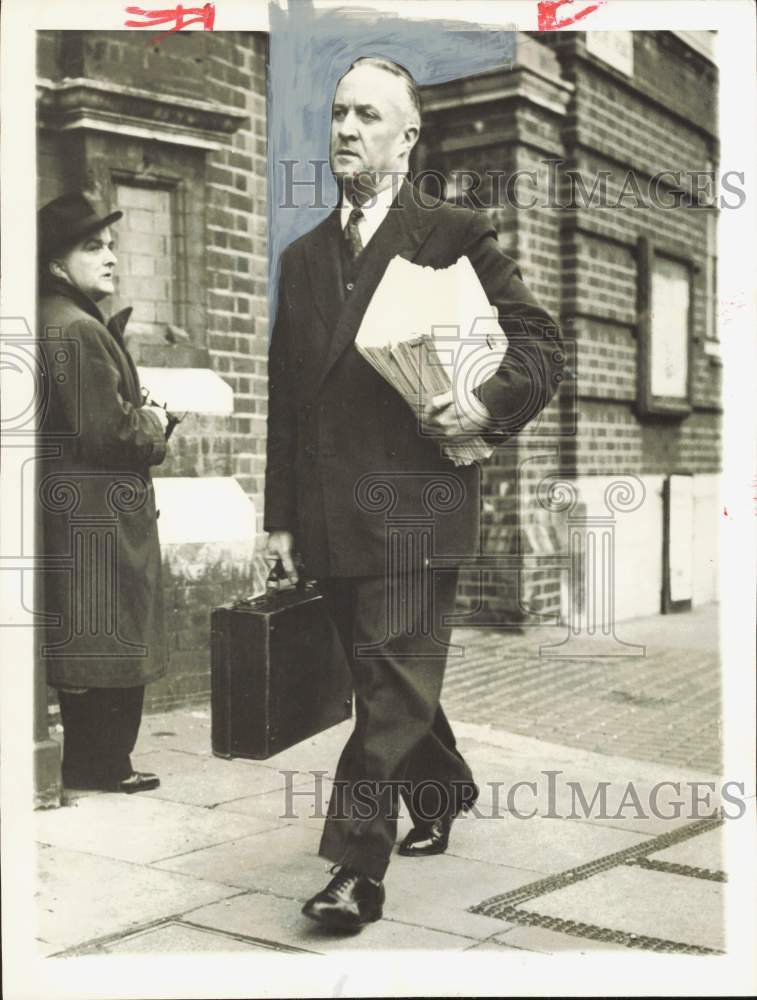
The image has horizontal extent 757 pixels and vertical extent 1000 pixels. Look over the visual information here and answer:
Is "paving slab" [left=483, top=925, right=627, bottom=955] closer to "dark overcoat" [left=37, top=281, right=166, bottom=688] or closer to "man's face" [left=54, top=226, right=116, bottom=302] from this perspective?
"dark overcoat" [left=37, top=281, right=166, bottom=688]

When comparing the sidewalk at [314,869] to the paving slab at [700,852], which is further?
the paving slab at [700,852]

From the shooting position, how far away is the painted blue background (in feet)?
12.5

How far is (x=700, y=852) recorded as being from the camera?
161 inches

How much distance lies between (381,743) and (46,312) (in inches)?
64.3

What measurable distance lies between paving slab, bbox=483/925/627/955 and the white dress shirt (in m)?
1.98

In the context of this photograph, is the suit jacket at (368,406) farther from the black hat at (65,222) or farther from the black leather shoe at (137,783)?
the black leather shoe at (137,783)

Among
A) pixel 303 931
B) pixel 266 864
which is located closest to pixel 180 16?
pixel 266 864

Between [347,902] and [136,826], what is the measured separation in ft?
2.93

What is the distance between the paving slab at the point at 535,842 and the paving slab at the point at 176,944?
85 cm

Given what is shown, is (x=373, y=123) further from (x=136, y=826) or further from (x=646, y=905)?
(x=646, y=905)

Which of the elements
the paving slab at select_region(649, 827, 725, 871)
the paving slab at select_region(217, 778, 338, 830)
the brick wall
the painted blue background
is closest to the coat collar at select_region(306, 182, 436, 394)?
the painted blue background

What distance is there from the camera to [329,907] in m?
3.54

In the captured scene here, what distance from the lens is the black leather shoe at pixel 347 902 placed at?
3533 millimetres

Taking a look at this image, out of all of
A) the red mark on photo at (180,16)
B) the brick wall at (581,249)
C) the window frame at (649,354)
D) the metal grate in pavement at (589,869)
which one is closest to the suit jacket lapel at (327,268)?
the red mark on photo at (180,16)
